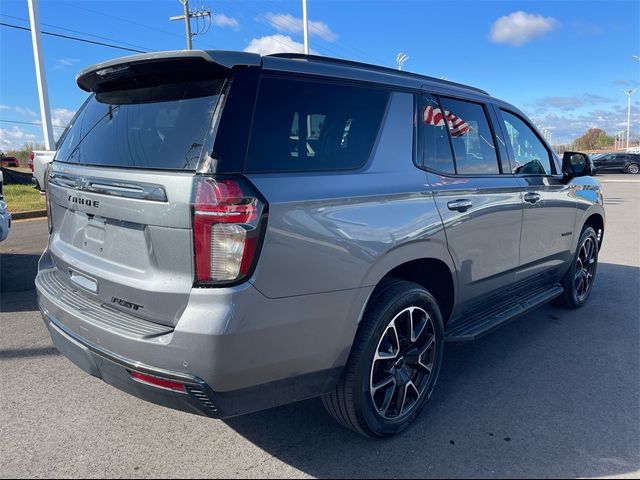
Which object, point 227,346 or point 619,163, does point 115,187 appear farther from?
point 619,163

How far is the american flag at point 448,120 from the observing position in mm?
3049

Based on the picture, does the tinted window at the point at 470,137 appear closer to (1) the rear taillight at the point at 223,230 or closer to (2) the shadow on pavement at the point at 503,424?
(2) the shadow on pavement at the point at 503,424

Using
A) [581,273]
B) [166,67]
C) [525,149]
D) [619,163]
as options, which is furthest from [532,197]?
[619,163]

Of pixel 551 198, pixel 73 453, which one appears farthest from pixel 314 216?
pixel 551 198

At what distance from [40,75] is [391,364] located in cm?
1555

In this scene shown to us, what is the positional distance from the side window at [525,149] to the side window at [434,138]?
3.19 feet

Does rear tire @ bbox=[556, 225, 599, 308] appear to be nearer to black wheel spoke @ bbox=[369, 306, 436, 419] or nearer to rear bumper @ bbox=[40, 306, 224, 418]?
black wheel spoke @ bbox=[369, 306, 436, 419]

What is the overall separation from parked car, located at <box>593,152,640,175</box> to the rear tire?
A: 34197 mm

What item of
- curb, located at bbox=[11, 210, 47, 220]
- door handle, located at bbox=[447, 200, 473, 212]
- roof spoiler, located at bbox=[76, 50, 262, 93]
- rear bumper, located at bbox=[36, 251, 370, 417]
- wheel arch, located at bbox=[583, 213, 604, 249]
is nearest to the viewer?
rear bumper, located at bbox=[36, 251, 370, 417]

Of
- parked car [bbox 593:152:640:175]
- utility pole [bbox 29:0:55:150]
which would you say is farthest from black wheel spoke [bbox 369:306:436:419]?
parked car [bbox 593:152:640:175]

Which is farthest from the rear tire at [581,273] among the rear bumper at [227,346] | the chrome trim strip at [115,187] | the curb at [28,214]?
the curb at [28,214]

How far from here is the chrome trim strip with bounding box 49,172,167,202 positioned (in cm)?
208

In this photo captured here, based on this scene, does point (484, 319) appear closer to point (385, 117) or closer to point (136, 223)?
point (385, 117)

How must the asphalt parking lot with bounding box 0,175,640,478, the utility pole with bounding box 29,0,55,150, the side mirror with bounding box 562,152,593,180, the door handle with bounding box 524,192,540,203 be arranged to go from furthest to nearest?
the utility pole with bounding box 29,0,55,150 < the side mirror with bounding box 562,152,593,180 < the door handle with bounding box 524,192,540,203 < the asphalt parking lot with bounding box 0,175,640,478
